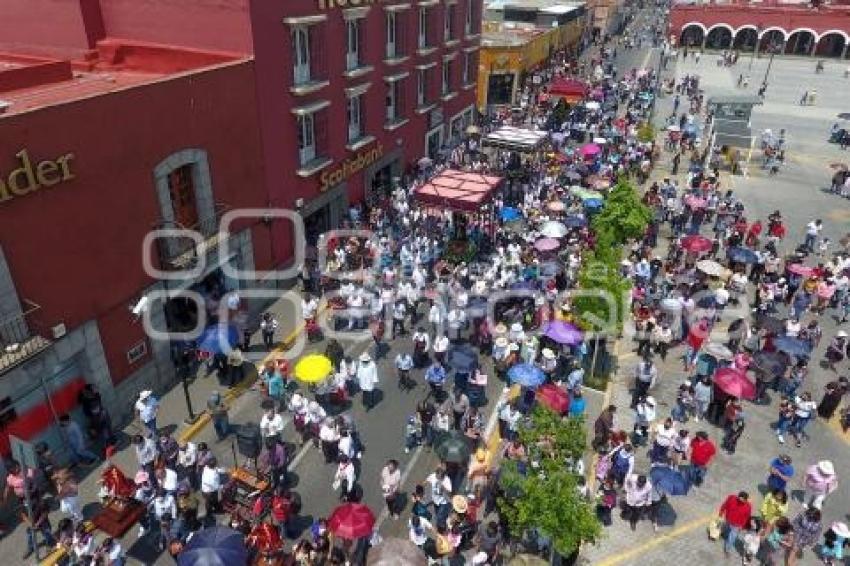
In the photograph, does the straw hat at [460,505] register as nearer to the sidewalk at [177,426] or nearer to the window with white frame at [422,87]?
the sidewalk at [177,426]

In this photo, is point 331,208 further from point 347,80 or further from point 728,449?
point 728,449

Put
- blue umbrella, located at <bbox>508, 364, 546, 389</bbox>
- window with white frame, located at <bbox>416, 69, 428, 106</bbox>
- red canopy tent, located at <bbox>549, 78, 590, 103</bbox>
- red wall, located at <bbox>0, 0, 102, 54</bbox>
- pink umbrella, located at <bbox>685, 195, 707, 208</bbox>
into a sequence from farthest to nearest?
1. red canopy tent, located at <bbox>549, 78, 590, 103</bbox>
2. window with white frame, located at <bbox>416, 69, 428, 106</bbox>
3. pink umbrella, located at <bbox>685, 195, 707, 208</bbox>
4. red wall, located at <bbox>0, 0, 102, 54</bbox>
5. blue umbrella, located at <bbox>508, 364, 546, 389</bbox>

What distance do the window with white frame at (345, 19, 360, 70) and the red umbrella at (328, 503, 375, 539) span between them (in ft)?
65.1

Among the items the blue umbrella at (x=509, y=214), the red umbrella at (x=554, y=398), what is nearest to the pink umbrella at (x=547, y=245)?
the blue umbrella at (x=509, y=214)

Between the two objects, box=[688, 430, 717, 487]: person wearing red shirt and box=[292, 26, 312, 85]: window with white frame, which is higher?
box=[292, 26, 312, 85]: window with white frame

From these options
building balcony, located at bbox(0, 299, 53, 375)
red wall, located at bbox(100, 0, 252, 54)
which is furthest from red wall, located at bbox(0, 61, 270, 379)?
red wall, located at bbox(100, 0, 252, 54)

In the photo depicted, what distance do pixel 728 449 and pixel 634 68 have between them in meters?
65.8

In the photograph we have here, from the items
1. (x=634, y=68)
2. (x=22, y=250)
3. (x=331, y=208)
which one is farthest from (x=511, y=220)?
(x=634, y=68)

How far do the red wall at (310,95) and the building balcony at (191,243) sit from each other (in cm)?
330

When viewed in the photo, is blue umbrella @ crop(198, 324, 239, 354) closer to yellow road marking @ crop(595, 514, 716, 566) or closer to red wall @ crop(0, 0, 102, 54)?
yellow road marking @ crop(595, 514, 716, 566)

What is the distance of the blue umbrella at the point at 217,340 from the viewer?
1856 centimetres

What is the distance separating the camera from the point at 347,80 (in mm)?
27031

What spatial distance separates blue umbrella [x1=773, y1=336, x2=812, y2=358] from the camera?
63.9 feet

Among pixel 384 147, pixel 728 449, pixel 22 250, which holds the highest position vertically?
pixel 22 250
